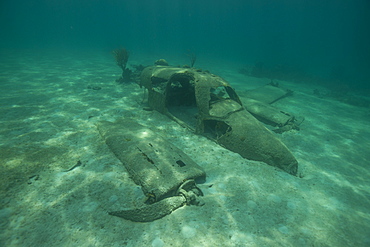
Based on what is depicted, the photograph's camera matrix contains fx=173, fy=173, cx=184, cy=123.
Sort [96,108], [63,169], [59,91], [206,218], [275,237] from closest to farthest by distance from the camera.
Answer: [275,237], [206,218], [63,169], [96,108], [59,91]

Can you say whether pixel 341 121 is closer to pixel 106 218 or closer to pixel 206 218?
pixel 206 218

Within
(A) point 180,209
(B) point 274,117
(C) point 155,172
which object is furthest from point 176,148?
(B) point 274,117

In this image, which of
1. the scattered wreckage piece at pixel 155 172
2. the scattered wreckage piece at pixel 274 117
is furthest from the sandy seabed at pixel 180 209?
the scattered wreckage piece at pixel 274 117

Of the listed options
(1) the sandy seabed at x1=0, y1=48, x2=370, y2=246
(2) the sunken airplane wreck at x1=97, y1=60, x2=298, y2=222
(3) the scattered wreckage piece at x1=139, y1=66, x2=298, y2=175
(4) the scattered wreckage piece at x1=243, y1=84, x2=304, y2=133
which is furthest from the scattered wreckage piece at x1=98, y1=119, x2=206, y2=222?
(4) the scattered wreckage piece at x1=243, y1=84, x2=304, y2=133

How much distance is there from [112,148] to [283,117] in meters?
6.83

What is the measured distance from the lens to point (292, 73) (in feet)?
78.4

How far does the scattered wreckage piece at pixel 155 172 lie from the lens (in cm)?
265

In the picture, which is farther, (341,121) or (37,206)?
(341,121)

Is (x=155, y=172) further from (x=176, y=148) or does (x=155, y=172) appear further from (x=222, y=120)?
(x=222, y=120)

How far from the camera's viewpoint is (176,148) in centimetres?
420

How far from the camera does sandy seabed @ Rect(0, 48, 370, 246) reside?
240 centimetres

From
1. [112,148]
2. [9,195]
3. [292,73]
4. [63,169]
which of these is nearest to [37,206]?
[9,195]

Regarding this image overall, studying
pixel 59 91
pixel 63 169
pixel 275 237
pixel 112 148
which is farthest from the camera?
pixel 59 91

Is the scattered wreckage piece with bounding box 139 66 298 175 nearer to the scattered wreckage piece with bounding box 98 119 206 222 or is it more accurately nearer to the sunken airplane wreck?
the sunken airplane wreck
